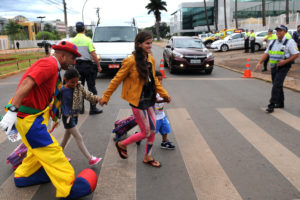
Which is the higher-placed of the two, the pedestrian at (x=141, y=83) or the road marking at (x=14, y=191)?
the pedestrian at (x=141, y=83)

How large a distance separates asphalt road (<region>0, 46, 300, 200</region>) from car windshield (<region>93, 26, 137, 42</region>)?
233 inches

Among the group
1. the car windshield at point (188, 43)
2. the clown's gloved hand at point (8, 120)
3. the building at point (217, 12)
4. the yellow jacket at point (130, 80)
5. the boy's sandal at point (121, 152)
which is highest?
the building at point (217, 12)

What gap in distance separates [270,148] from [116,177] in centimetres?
255

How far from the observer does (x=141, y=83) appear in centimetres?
338

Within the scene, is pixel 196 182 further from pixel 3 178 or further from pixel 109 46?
pixel 109 46

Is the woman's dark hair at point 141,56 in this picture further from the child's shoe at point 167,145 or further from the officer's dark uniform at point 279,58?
the officer's dark uniform at point 279,58

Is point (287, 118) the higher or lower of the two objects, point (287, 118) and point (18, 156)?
the lower

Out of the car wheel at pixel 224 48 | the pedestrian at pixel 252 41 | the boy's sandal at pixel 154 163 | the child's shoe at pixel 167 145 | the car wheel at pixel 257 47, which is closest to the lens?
the boy's sandal at pixel 154 163

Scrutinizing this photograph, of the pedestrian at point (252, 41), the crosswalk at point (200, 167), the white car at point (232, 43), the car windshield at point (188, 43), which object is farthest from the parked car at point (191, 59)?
the white car at point (232, 43)

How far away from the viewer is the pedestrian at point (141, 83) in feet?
10.7

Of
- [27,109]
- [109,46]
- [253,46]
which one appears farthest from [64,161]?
[253,46]

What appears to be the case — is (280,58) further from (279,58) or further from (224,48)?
(224,48)

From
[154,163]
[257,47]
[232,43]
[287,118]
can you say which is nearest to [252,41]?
[257,47]

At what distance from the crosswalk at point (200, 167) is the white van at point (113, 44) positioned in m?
6.13
